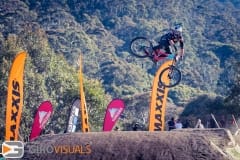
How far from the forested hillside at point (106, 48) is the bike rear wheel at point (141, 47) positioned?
19478 mm

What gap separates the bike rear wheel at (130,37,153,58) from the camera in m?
18.9

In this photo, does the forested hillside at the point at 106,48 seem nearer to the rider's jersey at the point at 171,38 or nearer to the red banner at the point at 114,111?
the red banner at the point at 114,111

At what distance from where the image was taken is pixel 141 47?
750 inches

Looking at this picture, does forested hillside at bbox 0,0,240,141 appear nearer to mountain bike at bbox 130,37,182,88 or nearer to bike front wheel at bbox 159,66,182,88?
bike front wheel at bbox 159,66,182,88

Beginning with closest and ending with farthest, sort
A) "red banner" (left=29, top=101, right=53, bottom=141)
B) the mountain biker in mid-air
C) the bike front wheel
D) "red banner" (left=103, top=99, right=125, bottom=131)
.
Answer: the mountain biker in mid-air → the bike front wheel → "red banner" (left=29, top=101, right=53, bottom=141) → "red banner" (left=103, top=99, right=125, bottom=131)

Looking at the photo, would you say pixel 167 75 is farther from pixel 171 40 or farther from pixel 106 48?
pixel 106 48

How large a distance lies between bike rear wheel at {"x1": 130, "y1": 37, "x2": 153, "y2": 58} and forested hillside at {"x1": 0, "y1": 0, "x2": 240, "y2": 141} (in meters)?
19.5

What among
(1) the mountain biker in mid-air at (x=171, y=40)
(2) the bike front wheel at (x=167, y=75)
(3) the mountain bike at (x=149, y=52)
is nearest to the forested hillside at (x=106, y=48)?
(2) the bike front wheel at (x=167, y=75)

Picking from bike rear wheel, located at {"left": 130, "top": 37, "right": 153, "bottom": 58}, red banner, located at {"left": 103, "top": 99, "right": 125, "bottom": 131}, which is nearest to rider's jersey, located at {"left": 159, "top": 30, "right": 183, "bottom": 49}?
bike rear wheel, located at {"left": 130, "top": 37, "right": 153, "bottom": 58}

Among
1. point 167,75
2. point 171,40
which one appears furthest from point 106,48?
point 171,40

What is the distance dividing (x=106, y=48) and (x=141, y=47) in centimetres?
7808

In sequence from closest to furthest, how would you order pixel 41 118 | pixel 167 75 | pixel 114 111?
pixel 167 75, pixel 41 118, pixel 114 111

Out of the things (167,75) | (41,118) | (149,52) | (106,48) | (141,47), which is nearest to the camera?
(149,52)

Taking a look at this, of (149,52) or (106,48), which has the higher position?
(149,52)
